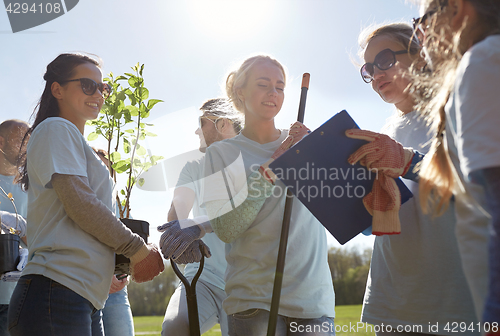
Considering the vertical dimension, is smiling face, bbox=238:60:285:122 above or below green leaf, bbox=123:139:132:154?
above

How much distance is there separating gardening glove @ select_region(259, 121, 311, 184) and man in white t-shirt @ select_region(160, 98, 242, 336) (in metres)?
0.66

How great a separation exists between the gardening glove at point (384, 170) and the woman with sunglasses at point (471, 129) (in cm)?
33

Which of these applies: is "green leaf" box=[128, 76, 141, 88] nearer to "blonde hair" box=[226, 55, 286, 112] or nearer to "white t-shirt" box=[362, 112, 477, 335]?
"blonde hair" box=[226, 55, 286, 112]

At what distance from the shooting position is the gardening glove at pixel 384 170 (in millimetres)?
1633

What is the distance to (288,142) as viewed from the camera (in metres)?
2.21

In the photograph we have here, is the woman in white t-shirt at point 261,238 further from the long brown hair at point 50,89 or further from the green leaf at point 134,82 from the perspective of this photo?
the long brown hair at point 50,89

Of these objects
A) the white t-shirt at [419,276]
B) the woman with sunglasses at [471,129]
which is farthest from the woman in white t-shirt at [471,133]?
the white t-shirt at [419,276]

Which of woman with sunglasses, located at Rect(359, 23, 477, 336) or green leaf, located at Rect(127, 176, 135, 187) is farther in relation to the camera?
green leaf, located at Rect(127, 176, 135, 187)

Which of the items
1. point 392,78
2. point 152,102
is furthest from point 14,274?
point 392,78

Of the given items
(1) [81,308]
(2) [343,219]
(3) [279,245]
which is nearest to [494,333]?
(2) [343,219]

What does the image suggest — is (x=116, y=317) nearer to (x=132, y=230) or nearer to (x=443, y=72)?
(x=132, y=230)

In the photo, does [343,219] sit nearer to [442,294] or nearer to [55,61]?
[442,294]

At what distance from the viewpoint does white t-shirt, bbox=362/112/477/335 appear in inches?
65.4

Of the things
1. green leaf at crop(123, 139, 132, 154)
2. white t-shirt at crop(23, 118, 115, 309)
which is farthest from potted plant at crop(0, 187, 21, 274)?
green leaf at crop(123, 139, 132, 154)
